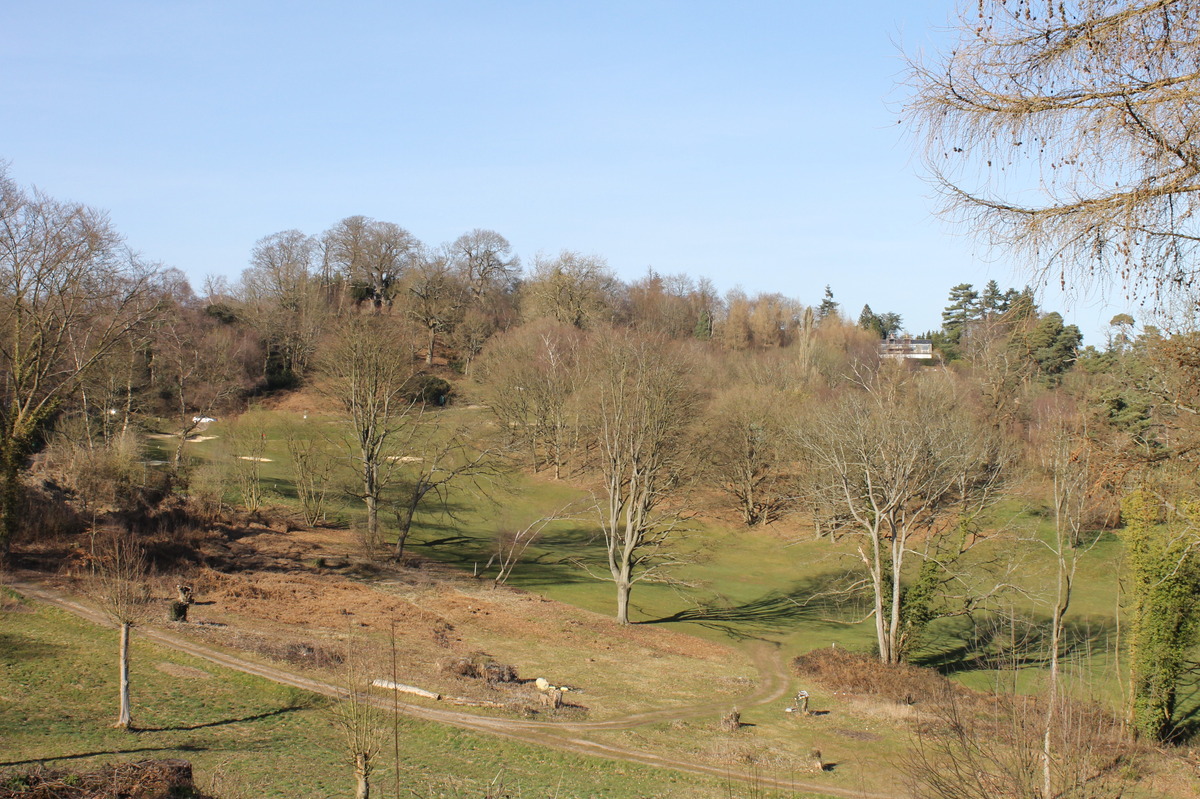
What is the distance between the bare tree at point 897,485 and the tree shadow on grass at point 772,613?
333cm

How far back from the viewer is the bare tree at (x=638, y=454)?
117 ft

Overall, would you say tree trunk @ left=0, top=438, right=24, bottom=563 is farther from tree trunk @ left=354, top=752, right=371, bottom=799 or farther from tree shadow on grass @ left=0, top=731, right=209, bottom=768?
tree trunk @ left=354, top=752, right=371, bottom=799

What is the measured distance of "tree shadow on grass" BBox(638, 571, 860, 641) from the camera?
34812 millimetres

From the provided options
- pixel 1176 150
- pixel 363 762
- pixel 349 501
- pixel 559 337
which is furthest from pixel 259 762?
pixel 559 337

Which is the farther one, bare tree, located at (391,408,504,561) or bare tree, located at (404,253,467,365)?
bare tree, located at (404,253,467,365)

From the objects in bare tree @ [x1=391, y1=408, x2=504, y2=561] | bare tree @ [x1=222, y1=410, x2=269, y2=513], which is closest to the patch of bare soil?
bare tree @ [x1=391, y1=408, x2=504, y2=561]

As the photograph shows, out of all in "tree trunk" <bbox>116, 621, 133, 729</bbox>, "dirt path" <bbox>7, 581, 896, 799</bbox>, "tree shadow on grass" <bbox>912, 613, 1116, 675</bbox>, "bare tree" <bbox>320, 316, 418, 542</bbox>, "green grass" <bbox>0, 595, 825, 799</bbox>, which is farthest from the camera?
"bare tree" <bbox>320, 316, 418, 542</bbox>

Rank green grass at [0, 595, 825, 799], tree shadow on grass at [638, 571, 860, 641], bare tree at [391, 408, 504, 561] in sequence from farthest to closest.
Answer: bare tree at [391, 408, 504, 561], tree shadow on grass at [638, 571, 860, 641], green grass at [0, 595, 825, 799]

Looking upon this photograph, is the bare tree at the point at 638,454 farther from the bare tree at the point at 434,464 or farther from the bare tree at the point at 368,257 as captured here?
the bare tree at the point at 368,257

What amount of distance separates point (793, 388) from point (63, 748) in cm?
5190

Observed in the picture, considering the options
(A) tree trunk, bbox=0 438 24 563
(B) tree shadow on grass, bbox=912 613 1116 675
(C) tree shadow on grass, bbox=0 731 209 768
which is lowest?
(B) tree shadow on grass, bbox=912 613 1116 675

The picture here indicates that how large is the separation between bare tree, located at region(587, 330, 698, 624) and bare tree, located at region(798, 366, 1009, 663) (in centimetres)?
692

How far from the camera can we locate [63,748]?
556 inches

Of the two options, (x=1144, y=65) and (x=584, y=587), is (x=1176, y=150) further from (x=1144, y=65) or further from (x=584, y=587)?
(x=584, y=587)
